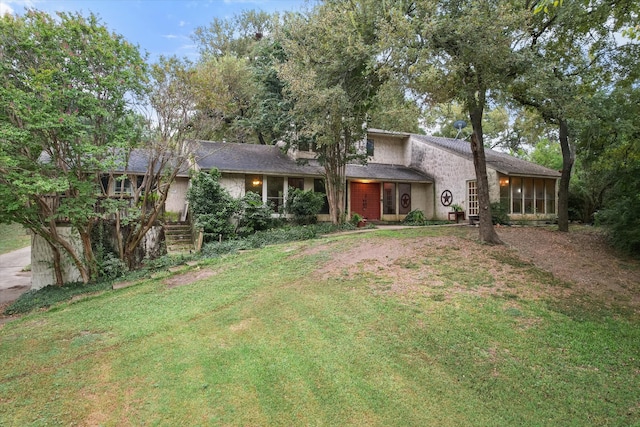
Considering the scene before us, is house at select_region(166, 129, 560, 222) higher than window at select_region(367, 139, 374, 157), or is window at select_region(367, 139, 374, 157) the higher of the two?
window at select_region(367, 139, 374, 157)

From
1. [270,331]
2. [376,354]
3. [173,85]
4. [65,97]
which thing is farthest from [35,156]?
[376,354]

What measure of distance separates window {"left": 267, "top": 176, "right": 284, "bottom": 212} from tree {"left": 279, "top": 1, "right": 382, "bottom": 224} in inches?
211

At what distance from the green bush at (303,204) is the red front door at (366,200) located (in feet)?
10.4

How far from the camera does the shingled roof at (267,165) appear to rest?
16.6 m

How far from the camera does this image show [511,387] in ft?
14.0

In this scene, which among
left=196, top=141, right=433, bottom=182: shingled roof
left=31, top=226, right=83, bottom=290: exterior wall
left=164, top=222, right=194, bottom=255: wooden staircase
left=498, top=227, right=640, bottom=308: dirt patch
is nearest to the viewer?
left=498, top=227, right=640, bottom=308: dirt patch

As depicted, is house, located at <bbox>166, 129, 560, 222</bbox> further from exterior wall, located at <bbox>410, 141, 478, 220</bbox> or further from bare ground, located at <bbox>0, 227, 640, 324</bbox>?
bare ground, located at <bbox>0, 227, 640, 324</bbox>

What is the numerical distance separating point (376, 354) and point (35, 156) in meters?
10.3

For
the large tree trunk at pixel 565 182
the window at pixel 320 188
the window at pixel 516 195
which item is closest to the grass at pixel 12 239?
the window at pixel 320 188

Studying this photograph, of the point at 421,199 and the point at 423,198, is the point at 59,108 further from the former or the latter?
the point at 423,198

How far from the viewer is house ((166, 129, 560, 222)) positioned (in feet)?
56.7

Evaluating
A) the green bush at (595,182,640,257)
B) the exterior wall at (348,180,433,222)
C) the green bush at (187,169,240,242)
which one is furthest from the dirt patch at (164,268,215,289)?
the exterior wall at (348,180,433,222)

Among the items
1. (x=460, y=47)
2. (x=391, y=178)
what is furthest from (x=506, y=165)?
(x=460, y=47)

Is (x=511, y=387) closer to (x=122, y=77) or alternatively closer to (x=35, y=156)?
(x=122, y=77)
